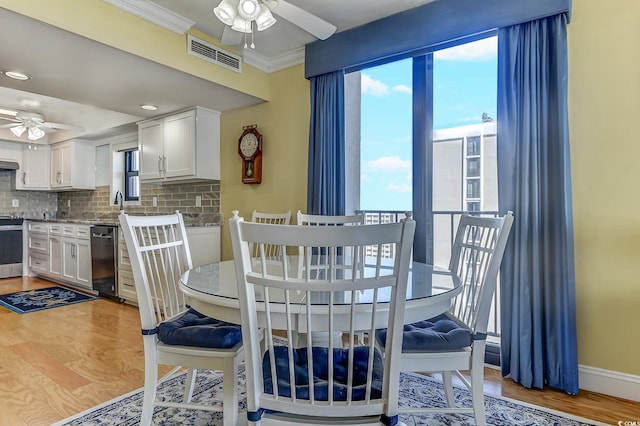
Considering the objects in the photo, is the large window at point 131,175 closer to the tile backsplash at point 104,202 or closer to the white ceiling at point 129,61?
the tile backsplash at point 104,202

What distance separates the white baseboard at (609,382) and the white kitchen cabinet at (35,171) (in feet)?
23.9

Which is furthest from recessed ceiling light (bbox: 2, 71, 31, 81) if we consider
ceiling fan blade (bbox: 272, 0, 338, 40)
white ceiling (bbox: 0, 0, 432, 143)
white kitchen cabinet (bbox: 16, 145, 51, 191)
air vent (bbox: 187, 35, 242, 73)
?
white kitchen cabinet (bbox: 16, 145, 51, 191)

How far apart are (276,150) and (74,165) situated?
149 inches

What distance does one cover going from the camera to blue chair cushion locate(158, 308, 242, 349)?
1.43 meters

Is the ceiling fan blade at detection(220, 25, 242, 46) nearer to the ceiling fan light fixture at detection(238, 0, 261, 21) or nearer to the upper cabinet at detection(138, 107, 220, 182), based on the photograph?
the ceiling fan light fixture at detection(238, 0, 261, 21)

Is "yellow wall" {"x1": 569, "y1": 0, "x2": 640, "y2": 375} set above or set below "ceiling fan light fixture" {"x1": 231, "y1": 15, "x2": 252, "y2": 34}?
below

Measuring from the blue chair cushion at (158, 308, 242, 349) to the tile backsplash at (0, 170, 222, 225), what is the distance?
2449mm

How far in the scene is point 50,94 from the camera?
128 inches

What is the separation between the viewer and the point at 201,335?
1451 mm

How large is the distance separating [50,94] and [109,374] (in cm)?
259

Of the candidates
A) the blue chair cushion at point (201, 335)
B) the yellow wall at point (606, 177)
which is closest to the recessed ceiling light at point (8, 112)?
the blue chair cushion at point (201, 335)

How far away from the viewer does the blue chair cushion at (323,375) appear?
106 centimetres

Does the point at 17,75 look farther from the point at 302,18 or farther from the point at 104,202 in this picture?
the point at 104,202

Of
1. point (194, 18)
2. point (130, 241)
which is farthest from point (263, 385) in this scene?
point (194, 18)
